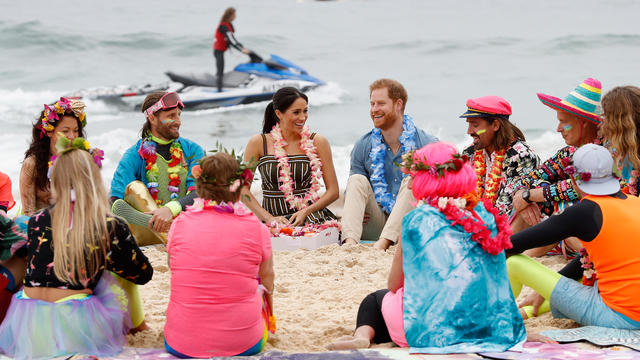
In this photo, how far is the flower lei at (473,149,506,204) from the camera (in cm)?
529

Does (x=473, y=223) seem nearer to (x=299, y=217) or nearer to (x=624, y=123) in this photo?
(x=624, y=123)

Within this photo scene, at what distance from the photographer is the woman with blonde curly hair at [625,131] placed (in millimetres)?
3926

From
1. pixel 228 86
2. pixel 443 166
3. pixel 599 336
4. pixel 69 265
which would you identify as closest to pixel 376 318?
pixel 443 166

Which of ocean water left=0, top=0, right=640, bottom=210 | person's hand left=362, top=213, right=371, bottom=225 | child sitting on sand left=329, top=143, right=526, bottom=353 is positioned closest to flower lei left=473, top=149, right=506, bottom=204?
person's hand left=362, top=213, right=371, bottom=225

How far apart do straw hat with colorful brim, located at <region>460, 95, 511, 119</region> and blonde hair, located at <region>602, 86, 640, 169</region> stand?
1.23 metres

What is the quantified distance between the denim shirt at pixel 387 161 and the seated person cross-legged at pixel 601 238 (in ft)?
7.94

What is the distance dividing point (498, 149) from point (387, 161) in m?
0.98

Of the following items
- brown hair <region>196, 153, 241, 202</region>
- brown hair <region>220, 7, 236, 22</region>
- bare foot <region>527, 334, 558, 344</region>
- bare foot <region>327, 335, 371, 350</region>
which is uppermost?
brown hair <region>220, 7, 236, 22</region>

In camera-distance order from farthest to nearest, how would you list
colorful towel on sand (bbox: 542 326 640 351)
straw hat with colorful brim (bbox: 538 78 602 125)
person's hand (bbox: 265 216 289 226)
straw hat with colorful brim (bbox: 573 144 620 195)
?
person's hand (bbox: 265 216 289 226), straw hat with colorful brim (bbox: 538 78 602 125), straw hat with colorful brim (bbox: 573 144 620 195), colorful towel on sand (bbox: 542 326 640 351)

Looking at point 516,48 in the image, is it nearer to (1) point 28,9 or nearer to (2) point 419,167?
(1) point 28,9

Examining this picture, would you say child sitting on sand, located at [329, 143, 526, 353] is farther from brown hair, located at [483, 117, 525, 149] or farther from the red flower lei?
brown hair, located at [483, 117, 525, 149]

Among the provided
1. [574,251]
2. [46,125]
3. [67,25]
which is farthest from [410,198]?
[67,25]

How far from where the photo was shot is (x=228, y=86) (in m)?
17.0

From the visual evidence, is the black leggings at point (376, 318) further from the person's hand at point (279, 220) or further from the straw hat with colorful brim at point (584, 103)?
the person's hand at point (279, 220)
